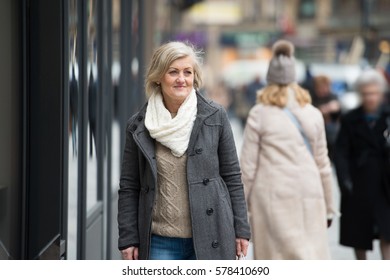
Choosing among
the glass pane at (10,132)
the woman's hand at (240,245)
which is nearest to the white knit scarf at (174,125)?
the woman's hand at (240,245)

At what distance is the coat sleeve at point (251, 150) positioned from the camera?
22.3ft

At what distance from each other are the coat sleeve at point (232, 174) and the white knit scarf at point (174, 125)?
0.16 meters

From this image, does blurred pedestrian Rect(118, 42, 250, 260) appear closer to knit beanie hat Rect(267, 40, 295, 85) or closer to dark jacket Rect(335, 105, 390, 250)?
knit beanie hat Rect(267, 40, 295, 85)

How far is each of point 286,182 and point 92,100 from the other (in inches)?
55.6

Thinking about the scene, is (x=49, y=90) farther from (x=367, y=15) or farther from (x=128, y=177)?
(x=367, y=15)

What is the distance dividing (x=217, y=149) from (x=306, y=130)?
92.8 inches

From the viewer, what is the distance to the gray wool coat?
439 centimetres

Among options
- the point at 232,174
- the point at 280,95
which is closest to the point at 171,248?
the point at 232,174

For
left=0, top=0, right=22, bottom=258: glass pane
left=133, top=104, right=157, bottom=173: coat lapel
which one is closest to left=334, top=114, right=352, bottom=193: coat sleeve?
left=0, top=0, right=22, bottom=258: glass pane

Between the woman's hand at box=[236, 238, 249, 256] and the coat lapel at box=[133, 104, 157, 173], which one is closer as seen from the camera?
the coat lapel at box=[133, 104, 157, 173]

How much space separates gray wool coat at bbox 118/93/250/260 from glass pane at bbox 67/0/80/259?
112 cm

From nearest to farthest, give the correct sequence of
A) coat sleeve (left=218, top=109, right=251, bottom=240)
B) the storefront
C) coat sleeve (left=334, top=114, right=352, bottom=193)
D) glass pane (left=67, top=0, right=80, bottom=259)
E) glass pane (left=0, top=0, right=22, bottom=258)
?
coat sleeve (left=218, top=109, right=251, bottom=240) < glass pane (left=0, top=0, right=22, bottom=258) < the storefront < glass pane (left=67, top=0, right=80, bottom=259) < coat sleeve (left=334, top=114, right=352, bottom=193)
